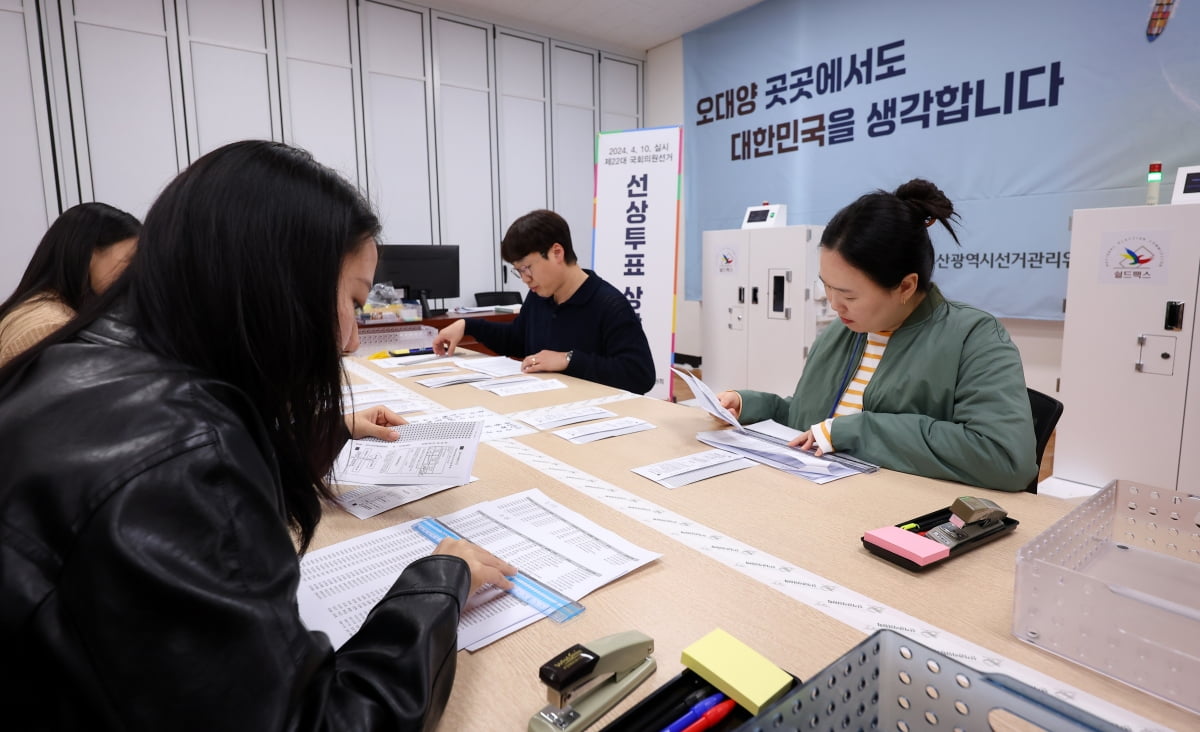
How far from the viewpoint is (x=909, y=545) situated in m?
0.92

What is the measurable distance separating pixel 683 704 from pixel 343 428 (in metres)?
0.50

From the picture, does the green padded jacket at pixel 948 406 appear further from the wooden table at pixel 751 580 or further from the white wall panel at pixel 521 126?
the white wall panel at pixel 521 126

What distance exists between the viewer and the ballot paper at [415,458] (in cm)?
126

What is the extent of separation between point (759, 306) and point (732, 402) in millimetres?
3121

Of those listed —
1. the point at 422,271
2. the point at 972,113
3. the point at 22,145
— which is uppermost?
the point at 972,113

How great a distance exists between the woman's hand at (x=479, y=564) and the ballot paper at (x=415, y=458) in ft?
1.31

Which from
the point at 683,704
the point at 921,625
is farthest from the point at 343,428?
the point at 921,625

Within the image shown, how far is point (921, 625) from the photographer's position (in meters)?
0.78

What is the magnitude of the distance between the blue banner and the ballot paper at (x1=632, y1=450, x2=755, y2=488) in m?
3.33

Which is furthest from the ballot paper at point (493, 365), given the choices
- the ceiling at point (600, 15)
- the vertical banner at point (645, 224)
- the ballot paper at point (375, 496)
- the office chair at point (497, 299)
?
the ceiling at point (600, 15)

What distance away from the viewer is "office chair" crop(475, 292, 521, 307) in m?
5.50

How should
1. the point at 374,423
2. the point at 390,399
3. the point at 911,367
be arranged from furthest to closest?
the point at 390,399, the point at 374,423, the point at 911,367

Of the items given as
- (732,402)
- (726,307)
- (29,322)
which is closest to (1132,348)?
(732,402)

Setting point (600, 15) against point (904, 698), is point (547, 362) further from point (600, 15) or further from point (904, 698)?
point (600, 15)
